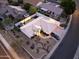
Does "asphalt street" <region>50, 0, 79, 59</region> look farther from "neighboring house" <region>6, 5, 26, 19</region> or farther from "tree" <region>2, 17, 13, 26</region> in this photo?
"tree" <region>2, 17, 13, 26</region>

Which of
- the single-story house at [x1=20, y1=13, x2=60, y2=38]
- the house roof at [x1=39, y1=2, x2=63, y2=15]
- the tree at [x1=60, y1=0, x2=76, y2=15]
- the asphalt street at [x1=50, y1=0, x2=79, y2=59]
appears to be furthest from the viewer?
the house roof at [x1=39, y1=2, x2=63, y2=15]

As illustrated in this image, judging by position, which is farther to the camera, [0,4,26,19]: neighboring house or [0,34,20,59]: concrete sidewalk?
[0,4,26,19]: neighboring house

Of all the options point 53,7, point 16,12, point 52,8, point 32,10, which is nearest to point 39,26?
point 32,10

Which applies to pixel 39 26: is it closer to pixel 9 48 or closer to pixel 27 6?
pixel 9 48

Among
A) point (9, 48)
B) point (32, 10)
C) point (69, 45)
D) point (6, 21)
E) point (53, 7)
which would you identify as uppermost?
point (53, 7)

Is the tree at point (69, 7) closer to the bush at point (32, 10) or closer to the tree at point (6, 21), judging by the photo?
the bush at point (32, 10)

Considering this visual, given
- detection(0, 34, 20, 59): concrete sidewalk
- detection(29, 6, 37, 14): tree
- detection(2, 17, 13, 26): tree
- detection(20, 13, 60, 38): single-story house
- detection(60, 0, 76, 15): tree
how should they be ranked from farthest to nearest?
detection(29, 6, 37, 14): tree → detection(60, 0, 76, 15): tree → detection(2, 17, 13, 26): tree → detection(20, 13, 60, 38): single-story house → detection(0, 34, 20, 59): concrete sidewalk

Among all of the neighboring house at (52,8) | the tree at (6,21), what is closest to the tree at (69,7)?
the neighboring house at (52,8)

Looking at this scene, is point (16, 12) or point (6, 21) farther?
point (16, 12)

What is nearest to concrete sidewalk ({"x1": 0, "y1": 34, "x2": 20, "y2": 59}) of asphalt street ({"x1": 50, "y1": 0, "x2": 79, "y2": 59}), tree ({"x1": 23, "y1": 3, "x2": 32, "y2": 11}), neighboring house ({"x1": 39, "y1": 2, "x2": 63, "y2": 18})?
asphalt street ({"x1": 50, "y1": 0, "x2": 79, "y2": 59})

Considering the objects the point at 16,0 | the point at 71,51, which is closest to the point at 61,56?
the point at 71,51
